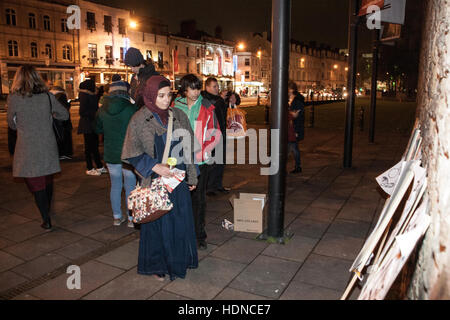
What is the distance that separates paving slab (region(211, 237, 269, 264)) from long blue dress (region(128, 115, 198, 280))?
0.69 meters

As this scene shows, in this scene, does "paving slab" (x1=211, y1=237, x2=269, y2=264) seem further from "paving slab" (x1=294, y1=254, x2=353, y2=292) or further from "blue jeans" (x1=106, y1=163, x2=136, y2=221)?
"blue jeans" (x1=106, y1=163, x2=136, y2=221)

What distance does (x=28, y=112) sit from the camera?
462 cm

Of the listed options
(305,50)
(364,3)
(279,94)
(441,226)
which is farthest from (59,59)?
(305,50)

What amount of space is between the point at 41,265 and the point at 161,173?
5.99ft

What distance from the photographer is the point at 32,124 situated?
4.64 m

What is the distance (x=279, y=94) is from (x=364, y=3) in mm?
4910

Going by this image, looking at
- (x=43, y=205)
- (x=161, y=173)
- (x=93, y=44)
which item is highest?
(x=93, y=44)

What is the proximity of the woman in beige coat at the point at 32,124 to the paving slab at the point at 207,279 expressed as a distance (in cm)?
235

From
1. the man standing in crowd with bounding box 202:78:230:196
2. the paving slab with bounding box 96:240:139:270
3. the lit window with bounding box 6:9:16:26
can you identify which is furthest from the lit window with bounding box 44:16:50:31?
the paving slab with bounding box 96:240:139:270

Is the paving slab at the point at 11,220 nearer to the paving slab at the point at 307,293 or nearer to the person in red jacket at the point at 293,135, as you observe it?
the paving slab at the point at 307,293

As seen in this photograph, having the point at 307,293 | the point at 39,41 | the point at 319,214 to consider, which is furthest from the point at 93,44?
the point at 307,293

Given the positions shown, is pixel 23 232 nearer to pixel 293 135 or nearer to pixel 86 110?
pixel 86 110

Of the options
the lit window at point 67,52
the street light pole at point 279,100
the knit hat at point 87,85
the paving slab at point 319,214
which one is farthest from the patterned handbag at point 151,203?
the lit window at point 67,52

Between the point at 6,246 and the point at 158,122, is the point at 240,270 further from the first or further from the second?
the point at 6,246
